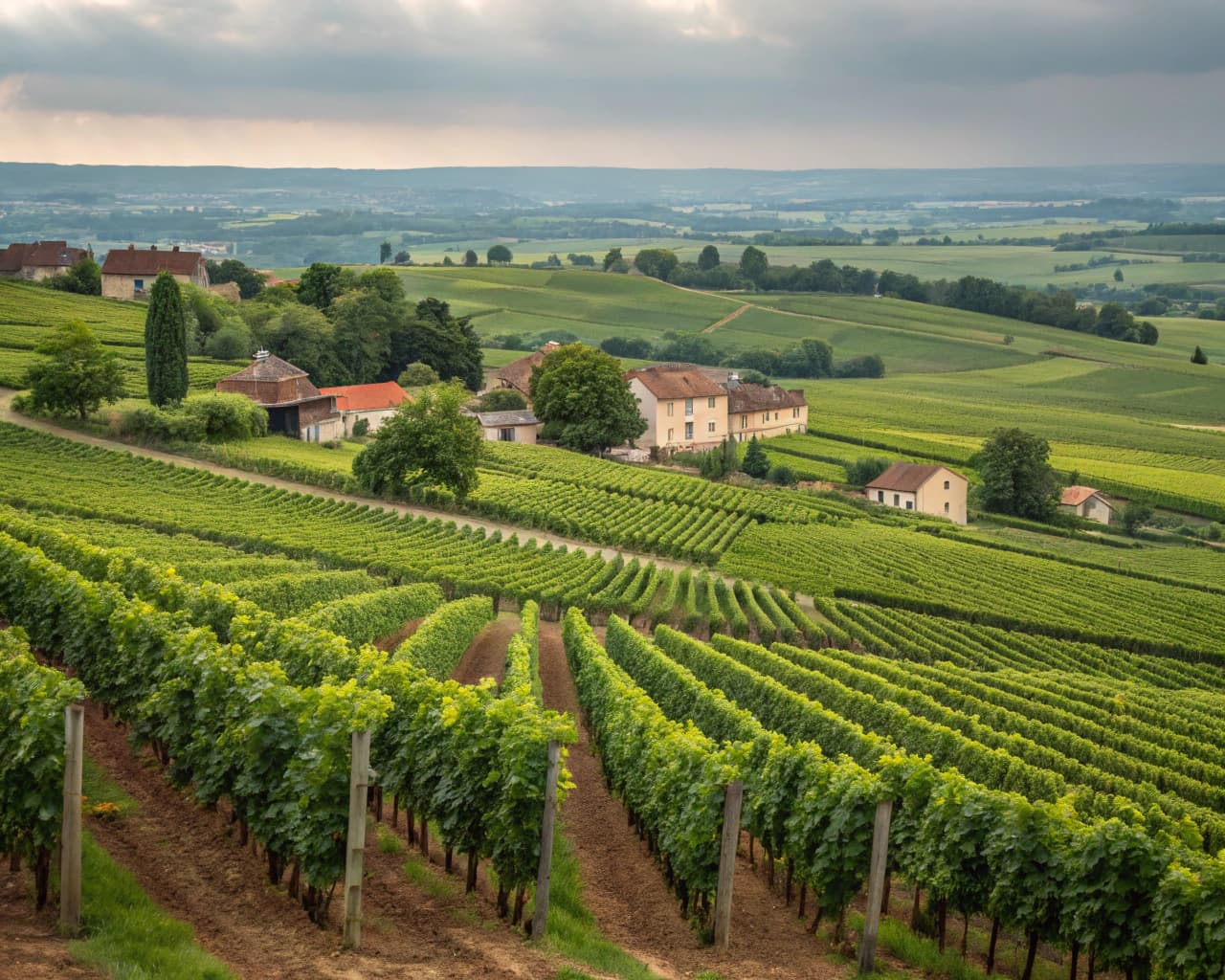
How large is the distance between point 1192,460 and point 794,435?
95.2ft

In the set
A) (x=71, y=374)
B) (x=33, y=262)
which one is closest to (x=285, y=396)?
(x=71, y=374)

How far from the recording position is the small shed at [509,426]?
88.0m

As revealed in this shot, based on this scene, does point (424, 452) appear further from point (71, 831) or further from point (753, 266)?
point (753, 266)

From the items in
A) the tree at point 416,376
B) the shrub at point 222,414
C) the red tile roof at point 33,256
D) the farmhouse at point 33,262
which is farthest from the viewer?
the red tile roof at point 33,256

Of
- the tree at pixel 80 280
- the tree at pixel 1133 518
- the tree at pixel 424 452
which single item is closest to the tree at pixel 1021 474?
the tree at pixel 1133 518

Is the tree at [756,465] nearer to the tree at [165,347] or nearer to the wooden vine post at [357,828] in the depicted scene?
the tree at [165,347]

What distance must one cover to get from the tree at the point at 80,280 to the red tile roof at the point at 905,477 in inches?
2682

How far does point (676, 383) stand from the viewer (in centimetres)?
9400

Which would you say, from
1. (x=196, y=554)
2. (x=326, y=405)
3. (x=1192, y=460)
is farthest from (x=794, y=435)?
(x=196, y=554)

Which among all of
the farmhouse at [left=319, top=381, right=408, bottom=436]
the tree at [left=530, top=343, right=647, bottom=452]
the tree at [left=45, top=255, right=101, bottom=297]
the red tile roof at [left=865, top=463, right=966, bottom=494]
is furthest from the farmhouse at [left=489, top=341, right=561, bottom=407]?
the tree at [left=45, top=255, right=101, bottom=297]

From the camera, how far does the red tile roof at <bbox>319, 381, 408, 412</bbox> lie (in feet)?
270

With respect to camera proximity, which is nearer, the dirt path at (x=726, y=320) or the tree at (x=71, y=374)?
the tree at (x=71, y=374)

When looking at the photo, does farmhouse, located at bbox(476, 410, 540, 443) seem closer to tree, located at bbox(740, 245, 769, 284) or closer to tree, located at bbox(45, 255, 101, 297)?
tree, located at bbox(45, 255, 101, 297)

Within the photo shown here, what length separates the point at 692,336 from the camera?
5915 inches
